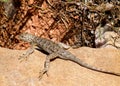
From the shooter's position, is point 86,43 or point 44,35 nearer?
point 86,43

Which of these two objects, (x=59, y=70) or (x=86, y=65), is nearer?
(x=59, y=70)

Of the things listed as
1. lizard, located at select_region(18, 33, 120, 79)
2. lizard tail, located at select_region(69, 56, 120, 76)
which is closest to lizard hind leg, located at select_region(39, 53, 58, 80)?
lizard, located at select_region(18, 33, 120, 79)

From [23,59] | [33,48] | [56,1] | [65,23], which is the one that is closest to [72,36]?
[65,23]

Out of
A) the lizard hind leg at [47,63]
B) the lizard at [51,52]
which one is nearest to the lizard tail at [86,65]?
the lizard at [51,52]

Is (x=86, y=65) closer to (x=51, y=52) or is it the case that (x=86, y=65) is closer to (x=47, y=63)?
(x=47, y=63)

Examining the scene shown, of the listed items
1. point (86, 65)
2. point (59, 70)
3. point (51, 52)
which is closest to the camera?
point (59, 70)

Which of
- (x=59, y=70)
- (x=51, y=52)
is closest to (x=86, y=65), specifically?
(x=59, y=70)

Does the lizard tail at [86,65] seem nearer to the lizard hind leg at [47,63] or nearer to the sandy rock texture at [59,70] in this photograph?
the sandy rock texture at [59,70]

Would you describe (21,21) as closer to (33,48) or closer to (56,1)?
(56,1)

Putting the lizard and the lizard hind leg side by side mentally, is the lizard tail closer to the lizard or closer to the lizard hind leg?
the lizard
